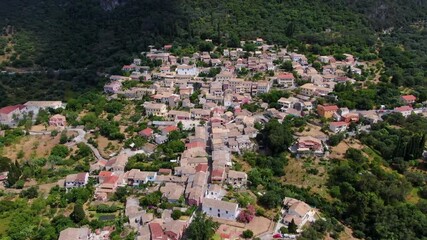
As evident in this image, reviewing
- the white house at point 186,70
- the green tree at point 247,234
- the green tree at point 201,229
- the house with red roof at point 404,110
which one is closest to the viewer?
the green tree at point 201,229

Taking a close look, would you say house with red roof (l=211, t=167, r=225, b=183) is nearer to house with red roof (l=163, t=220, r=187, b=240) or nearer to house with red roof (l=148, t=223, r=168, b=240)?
house with red roof (l=163, t=220, r=187, b=240)

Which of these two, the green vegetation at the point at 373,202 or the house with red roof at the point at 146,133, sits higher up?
the house with red roof at the point at 146,133

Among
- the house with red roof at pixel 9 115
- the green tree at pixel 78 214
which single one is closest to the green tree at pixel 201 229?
the green tree at pixel 78 214

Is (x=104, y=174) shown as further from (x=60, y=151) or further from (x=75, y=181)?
(x=60, y=151)

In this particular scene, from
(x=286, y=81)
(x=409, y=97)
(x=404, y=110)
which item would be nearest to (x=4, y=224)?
(x=286, y=81)

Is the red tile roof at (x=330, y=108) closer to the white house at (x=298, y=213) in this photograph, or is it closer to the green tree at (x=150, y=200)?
the white house at (x=298, y=213)

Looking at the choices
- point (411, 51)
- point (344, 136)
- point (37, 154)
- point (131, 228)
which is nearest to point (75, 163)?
point (37, 154)

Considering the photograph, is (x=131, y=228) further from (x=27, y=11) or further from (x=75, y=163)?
(x=27, y=11)
